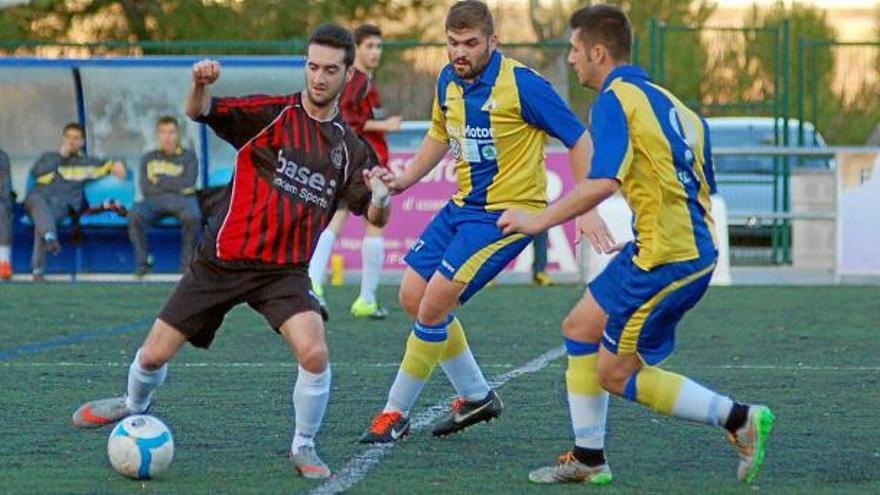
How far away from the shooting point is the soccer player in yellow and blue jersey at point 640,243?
20.0ft

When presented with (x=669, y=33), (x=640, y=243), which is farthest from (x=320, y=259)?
(x=669, y=33)

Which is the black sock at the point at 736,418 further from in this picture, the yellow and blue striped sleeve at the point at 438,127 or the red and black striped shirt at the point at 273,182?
the yellow and blue striped sleeve at the point at 438,127

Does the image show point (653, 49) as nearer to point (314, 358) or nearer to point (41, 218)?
point (41, 218)

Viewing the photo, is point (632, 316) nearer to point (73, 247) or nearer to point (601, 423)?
point (601, 423)

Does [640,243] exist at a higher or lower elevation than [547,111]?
lower

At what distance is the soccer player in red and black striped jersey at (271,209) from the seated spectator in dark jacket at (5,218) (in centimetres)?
1137

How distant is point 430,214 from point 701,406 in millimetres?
12119

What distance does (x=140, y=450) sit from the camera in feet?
20.4

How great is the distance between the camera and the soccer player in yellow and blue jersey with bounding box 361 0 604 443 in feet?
24.3

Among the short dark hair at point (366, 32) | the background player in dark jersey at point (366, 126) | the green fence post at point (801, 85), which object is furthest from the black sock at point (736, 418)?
the green fence post at point (801, 85)

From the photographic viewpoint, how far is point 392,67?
21.9 m

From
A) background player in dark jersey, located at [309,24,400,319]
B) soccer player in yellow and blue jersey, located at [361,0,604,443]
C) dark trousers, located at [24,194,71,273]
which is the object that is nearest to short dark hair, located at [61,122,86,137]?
dark trousers, located at [24,194,71,273]

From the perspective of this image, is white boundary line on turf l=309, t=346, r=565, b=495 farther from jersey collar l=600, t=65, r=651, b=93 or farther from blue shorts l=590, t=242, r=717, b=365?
jersey collar l=600, t=65, r=651, b=93

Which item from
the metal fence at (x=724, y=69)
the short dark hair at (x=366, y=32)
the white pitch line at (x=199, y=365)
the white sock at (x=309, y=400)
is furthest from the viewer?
the metal fence at (x=724, y=69)
